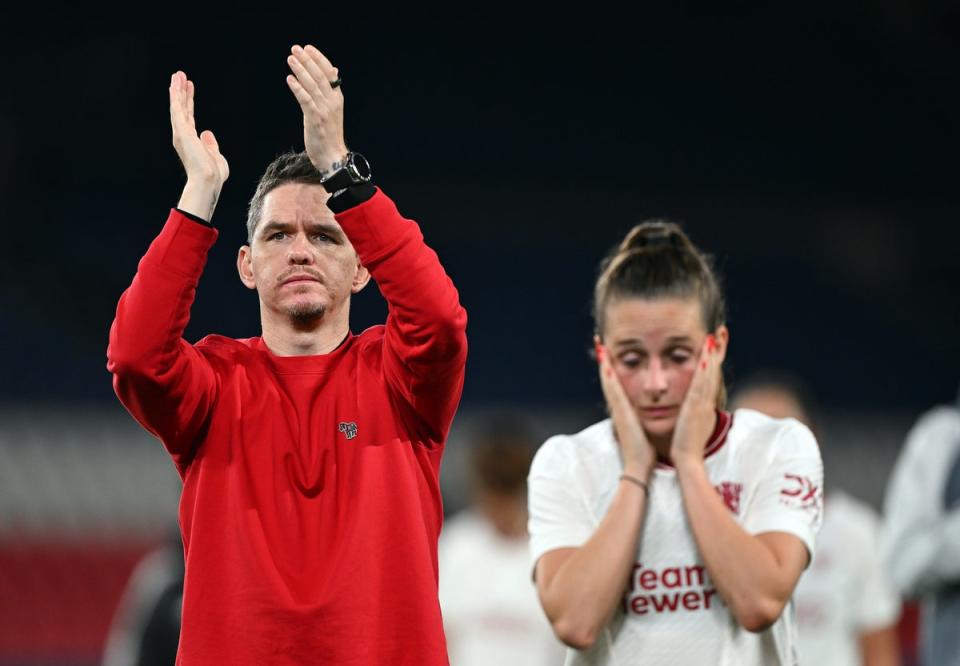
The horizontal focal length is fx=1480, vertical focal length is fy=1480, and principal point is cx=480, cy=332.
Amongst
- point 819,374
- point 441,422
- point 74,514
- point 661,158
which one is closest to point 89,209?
point 74,514

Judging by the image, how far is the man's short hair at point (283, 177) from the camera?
3.18 m

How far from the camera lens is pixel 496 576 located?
591 centimetres

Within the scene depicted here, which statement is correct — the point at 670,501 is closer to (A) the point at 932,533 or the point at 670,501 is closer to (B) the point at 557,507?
(B) the point at 557,507

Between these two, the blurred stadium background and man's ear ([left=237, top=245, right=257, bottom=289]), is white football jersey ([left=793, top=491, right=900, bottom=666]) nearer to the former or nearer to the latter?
man's ear ([left=237, top=245, right=257, bottom=289])

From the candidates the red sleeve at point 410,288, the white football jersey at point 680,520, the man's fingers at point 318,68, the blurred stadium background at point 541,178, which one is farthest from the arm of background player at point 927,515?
the blurred stadium background at point 541,178

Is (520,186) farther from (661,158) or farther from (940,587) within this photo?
(940,587)

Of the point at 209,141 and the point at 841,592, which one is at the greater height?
the point at 209,141

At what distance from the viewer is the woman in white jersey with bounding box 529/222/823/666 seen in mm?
3176

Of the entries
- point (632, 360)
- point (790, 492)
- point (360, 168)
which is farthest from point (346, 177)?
point (790, 492)

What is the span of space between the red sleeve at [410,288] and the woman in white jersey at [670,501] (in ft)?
1.75

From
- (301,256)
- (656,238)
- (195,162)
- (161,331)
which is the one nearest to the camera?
(161,331)

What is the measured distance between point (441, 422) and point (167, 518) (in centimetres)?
956

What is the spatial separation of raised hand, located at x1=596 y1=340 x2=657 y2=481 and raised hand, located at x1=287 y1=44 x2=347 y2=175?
83 cm

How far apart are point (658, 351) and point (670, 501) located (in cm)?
34
